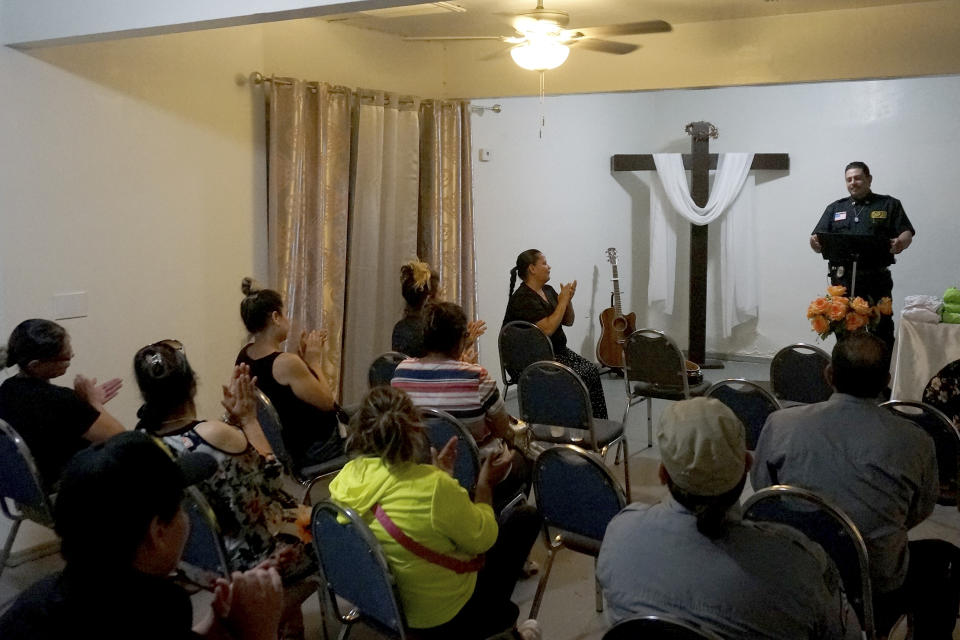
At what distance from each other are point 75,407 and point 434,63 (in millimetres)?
3886

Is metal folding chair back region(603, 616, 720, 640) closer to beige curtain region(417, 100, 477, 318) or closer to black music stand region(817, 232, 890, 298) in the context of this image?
beige curtain region(417, 100, 477, 318)

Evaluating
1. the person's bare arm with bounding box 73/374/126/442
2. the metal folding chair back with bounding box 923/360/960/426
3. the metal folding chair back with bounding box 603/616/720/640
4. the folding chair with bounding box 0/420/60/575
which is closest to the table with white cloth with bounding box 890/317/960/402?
the metal folding chair back with bounding box 923/360/960/426

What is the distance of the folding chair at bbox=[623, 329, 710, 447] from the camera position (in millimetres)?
4199

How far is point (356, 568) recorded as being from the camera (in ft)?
6.79

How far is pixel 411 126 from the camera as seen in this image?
540cm

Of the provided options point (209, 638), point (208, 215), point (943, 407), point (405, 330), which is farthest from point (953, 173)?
point (209, 638)

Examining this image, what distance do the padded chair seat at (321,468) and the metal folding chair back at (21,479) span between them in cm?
90

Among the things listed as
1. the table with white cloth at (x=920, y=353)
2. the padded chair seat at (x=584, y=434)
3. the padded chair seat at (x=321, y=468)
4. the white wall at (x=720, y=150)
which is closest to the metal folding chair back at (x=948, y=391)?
the table with white cloth at (x=920, y=353)

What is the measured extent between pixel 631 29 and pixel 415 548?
3107 mm

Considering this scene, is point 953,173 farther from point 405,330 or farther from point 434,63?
point 405,330

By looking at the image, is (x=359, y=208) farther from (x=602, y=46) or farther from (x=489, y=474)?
(x=489, y=474)

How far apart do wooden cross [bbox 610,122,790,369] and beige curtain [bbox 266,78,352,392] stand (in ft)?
10.7

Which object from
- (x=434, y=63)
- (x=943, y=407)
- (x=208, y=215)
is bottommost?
(x=943, y=407)

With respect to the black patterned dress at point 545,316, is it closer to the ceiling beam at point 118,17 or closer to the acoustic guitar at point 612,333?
the acoustic guitar at point 612,333
